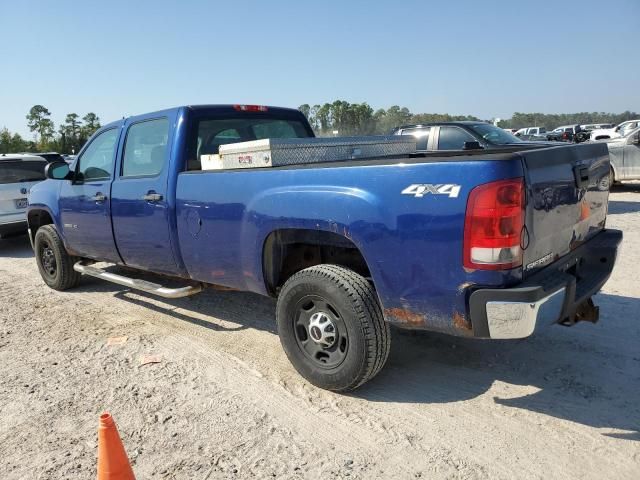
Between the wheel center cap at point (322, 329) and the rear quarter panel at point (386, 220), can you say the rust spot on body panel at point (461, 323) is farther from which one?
the wheel center cap at point (322, 329)

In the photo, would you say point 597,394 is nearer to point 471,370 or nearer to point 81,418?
point 471,370

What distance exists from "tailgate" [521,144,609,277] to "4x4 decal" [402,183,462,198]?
386mm

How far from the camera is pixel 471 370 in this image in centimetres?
375

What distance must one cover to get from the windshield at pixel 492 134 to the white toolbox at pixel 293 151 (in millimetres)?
5495

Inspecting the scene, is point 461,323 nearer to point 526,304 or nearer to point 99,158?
point 526,304

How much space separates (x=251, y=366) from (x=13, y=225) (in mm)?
7619

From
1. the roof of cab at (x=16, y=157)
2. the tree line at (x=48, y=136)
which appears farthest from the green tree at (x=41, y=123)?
the roof of cab at (x=16, y=157)

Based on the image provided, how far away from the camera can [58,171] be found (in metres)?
5.54

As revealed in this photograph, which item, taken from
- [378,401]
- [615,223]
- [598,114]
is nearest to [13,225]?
[378,401]

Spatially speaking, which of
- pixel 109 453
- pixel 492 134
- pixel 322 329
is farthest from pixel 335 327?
pixel 492 134

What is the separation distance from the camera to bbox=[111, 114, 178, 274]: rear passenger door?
4426 millimetres

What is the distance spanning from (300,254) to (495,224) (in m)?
1.71

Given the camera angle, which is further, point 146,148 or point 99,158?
point 99,158

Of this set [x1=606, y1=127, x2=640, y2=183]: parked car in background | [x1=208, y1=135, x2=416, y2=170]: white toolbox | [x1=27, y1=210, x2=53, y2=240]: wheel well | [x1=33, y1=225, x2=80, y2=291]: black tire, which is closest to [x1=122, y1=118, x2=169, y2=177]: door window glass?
[x1=208, y1=135, x2=416, y2=170]: white toolbox
